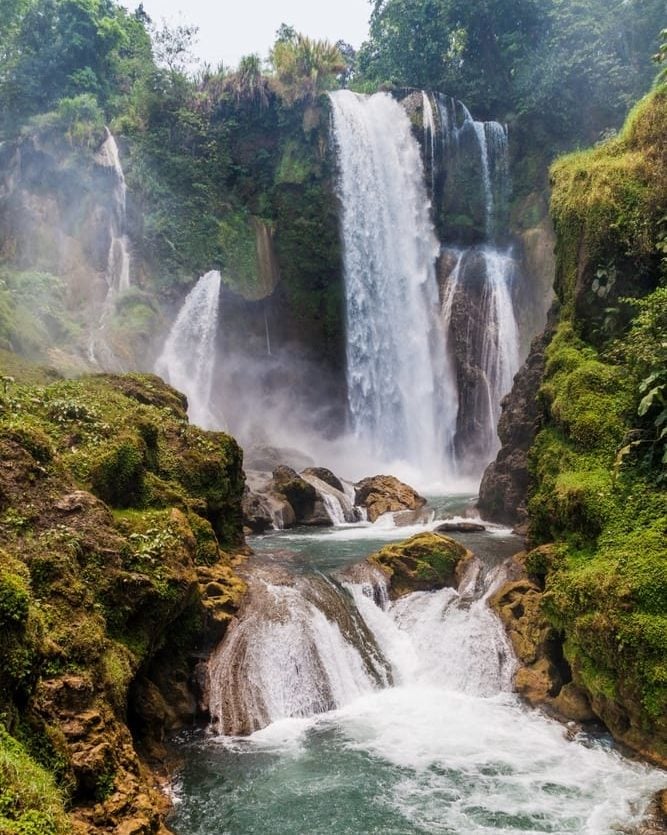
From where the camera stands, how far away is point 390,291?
30188 millimetres

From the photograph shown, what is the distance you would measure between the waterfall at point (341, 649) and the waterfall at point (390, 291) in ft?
54.0

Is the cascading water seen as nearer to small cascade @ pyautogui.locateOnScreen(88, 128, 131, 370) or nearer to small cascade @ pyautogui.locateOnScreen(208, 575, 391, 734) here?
small cascade @ pyautogui.locateOnScreen(88, 128, 131, 370)

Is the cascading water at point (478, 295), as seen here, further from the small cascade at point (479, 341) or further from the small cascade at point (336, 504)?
the small cascade at point (336, 504)

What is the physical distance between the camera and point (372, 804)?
23.7 ft

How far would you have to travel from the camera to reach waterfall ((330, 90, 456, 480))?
29.0 meters

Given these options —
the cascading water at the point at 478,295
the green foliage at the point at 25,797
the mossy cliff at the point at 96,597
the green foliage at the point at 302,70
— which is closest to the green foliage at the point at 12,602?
the mossy cliff at the point at 96,597

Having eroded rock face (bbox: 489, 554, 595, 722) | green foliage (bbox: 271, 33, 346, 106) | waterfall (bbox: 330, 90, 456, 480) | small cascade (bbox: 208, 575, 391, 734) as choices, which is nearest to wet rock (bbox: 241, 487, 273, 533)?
small cascade (bbox: 208, 575, 391, 734)

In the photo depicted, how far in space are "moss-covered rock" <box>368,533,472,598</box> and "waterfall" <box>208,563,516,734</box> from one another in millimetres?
258

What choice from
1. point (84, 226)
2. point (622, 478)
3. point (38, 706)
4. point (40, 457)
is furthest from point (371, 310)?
point (38, 706)

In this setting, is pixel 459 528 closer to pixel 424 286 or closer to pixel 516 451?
pixel 516 451

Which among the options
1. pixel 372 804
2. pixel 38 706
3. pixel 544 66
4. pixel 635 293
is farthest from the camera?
pixel 544 66

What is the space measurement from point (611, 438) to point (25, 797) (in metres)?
9.55

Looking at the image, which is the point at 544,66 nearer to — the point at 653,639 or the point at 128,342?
the point at 128,342

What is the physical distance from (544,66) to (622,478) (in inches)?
1125
